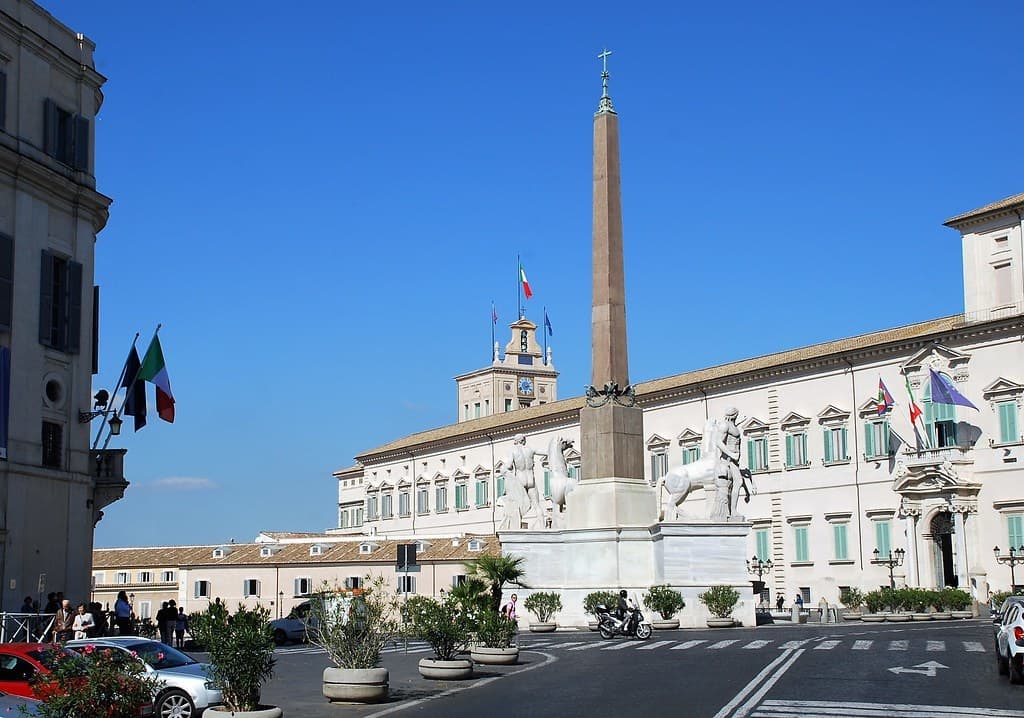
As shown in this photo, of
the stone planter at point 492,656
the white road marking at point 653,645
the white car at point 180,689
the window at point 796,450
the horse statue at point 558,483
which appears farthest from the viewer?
the window at point 796,450

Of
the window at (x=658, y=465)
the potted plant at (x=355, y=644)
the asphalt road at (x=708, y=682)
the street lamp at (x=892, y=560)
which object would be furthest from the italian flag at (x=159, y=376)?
the window at (x=658, y=465)

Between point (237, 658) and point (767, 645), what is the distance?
48.7 feet

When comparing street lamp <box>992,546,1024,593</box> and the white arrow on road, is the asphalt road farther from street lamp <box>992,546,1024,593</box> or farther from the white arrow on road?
street lamp <box>992,546,1024,593</box>

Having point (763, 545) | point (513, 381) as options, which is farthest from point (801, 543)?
point (513, 381)

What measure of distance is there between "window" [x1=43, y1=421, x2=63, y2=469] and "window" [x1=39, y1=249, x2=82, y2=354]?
1.86 m

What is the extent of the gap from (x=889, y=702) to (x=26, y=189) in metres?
22.7

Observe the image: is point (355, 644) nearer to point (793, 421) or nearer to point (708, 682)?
point (708, 682)

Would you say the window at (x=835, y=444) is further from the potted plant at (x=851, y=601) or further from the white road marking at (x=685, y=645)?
the white road marking at (x=685, y=645)

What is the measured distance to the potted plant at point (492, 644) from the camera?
22.9 m

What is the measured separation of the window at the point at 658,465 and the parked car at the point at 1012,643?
4714cm

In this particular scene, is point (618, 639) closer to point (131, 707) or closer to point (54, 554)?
point (54, 554)

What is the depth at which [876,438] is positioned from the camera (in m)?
54.7

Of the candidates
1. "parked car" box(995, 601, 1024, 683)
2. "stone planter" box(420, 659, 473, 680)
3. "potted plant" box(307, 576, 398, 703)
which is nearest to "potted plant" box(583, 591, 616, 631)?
"stone planter" box(420, 659, 473, 680)

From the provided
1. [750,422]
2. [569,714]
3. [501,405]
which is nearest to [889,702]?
[569,714]
